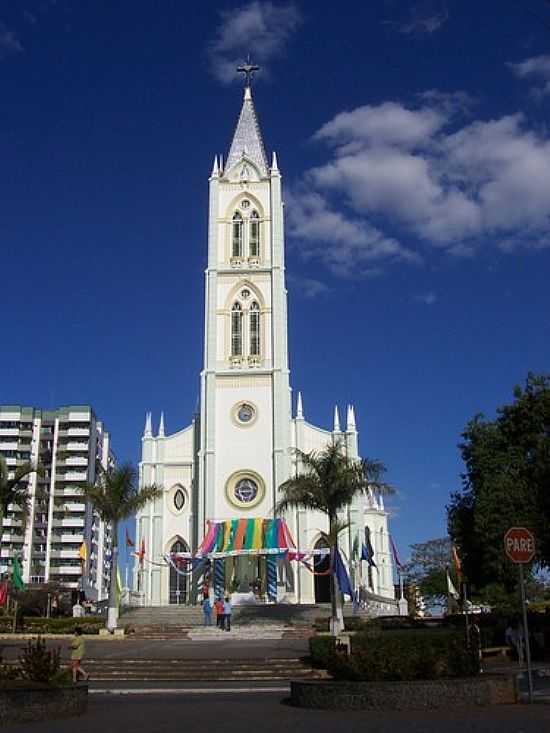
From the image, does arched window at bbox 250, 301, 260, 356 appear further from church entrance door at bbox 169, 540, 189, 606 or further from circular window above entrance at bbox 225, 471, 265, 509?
church entrance door at bbox 169, 540, 189, 606

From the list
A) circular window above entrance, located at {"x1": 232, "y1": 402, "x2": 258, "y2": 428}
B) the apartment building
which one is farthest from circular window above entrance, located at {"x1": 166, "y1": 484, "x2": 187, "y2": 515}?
the apartment building

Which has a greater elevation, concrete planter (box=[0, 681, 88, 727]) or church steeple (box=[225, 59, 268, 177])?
church steeple (box=[225, 59, 268, 177])

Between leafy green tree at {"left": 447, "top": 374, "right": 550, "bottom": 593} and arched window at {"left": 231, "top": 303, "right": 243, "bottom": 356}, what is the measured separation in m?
18.7

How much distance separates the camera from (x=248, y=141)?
5419 cm

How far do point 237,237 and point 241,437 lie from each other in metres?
13.3

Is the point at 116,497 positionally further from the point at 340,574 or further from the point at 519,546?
the point at 519,546

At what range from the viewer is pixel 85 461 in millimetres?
90500

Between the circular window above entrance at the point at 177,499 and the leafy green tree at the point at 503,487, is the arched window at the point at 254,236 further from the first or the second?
the leafy green tree at the point at 503,487

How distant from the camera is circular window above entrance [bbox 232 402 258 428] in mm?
45219

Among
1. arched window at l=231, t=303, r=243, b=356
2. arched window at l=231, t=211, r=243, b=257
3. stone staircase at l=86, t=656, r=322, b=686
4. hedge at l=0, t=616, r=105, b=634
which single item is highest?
arched window at l=231, t=211, r=243, b=257

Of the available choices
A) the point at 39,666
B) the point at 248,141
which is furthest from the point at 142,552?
the point at 39,666

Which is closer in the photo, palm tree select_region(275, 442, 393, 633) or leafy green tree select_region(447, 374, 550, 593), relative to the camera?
leafy green tree select_region(447, 374, 550, 593)

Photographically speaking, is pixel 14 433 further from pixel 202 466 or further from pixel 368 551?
pixel 368 551

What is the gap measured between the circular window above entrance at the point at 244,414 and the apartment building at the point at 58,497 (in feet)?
136
